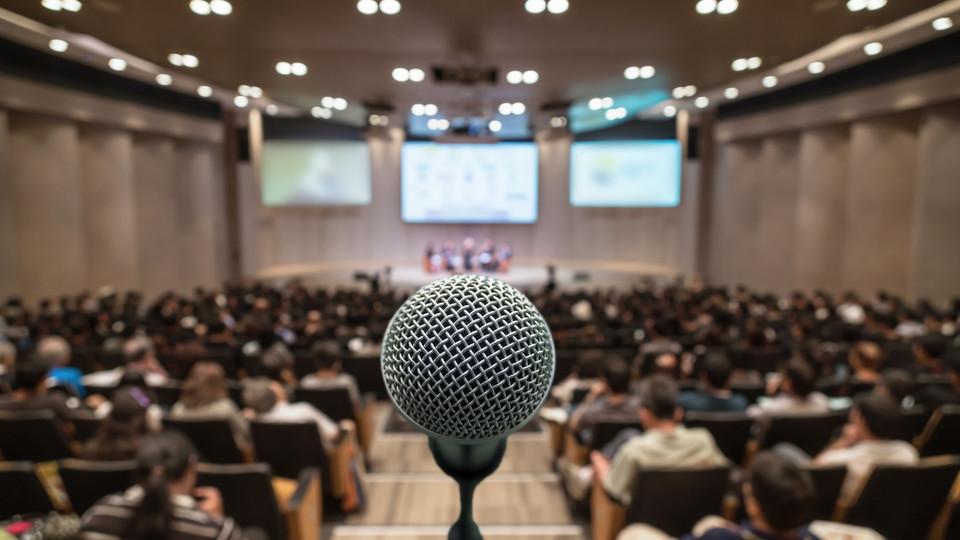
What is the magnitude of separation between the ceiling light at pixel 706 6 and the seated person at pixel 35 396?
6637 millimetres

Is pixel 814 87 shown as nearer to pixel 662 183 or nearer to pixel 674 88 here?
pixel 674 88

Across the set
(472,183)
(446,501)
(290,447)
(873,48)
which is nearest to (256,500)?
(290,447)

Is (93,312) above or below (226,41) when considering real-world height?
below

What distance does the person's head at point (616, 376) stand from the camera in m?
3.90

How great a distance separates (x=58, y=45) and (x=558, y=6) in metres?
8.77

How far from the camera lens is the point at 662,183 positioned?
18422 mm

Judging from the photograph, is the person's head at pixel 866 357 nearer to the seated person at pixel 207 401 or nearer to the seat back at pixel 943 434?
the seat back at pixel 943 434

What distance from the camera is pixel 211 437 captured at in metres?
3.55

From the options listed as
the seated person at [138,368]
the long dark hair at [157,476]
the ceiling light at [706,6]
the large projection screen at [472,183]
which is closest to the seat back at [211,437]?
the long dark hair at [157,476]

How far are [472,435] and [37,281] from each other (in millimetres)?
13283

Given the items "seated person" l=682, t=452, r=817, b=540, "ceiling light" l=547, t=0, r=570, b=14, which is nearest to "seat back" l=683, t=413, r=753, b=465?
"seated person" l=682, t=452, r=817, b=540

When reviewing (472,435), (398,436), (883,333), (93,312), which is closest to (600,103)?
(883,333)

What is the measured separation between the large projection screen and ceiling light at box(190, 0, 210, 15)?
1369cm

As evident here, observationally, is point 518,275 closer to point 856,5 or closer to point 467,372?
point 856,5
